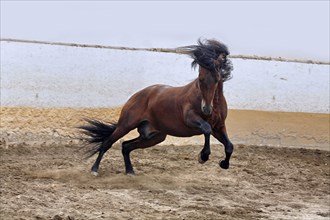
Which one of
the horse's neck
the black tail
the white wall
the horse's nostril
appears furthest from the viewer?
the white wall

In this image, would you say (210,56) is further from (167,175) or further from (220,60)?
(167,175)

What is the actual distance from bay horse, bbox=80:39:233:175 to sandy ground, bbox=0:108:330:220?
0.43 metres

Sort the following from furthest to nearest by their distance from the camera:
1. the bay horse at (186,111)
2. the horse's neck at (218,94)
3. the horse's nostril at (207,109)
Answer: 1. the horse's neck at (218,94)
2. the bay horse at (186,111)
3. the horse's nostril at (207,109)

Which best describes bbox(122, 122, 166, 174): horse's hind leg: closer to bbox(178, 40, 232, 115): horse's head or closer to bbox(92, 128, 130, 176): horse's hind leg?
bbox(92, 128, 130, 176): horse's hind leg

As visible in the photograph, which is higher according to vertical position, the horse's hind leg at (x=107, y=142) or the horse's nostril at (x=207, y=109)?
the horse's nostril at (x=207, y=109)

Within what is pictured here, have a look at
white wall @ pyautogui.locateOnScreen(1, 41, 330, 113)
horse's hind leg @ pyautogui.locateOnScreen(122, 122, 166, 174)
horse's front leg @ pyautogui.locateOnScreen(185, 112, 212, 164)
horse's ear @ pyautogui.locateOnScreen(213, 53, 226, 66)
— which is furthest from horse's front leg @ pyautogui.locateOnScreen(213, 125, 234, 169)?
white wall @ pyautogui.locateOnScreen(1, 41, 330, 113)

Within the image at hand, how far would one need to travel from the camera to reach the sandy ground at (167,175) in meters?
5.81

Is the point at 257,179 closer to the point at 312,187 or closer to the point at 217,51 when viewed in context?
the point at 312,187

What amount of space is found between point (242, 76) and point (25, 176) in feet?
13.0

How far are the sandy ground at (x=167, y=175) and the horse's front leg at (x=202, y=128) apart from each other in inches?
19.0

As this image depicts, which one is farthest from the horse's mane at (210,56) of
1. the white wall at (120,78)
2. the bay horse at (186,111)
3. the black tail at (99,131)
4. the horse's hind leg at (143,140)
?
the white wall at (120,78)

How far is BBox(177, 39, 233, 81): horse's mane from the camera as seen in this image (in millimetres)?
5898

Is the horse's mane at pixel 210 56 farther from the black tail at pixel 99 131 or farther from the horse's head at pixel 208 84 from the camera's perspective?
the black tail at pixel 99 131

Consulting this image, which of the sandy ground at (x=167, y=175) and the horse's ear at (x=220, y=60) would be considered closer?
the sandy ground at (x=167, y=175)
